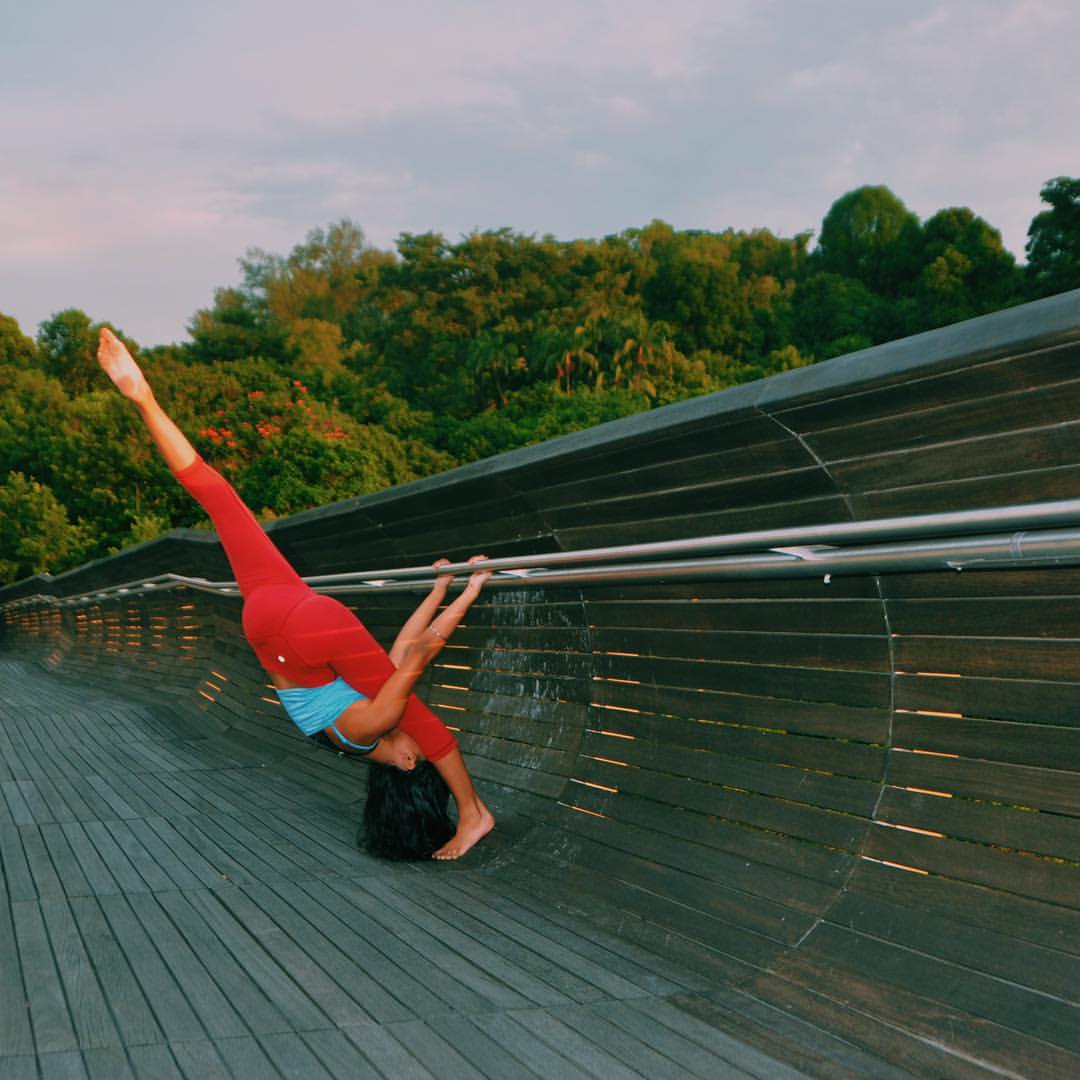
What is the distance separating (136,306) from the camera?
71.1 m

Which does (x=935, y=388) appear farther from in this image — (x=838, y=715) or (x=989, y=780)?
(x=838, y=715)

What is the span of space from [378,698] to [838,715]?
1883 mm

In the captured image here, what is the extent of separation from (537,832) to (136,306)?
71332mm

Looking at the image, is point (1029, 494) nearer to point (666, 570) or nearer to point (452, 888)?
point (666, 570)

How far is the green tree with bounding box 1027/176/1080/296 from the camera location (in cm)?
3378

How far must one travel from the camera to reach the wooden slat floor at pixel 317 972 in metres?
2.93

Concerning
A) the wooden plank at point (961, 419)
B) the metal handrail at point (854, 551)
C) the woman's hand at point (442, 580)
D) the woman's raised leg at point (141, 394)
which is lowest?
the woman's hand at point (442, 580)

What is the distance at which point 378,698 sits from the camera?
4883 millimetres

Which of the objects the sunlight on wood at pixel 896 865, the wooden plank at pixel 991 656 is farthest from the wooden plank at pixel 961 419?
the sunlight on wood at pixel 896 865

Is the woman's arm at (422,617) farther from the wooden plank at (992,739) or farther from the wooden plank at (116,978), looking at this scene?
the wooden plank at (992,739)

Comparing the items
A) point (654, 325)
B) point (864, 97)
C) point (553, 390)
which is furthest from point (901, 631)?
point (864, 97)

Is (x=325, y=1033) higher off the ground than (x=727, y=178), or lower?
lower

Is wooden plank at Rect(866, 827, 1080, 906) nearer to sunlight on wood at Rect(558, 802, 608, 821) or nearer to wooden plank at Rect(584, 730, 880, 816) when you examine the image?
wooden plank at Rect(584, 730, 880, 816)

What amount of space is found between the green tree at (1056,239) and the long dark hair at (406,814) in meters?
32.3
